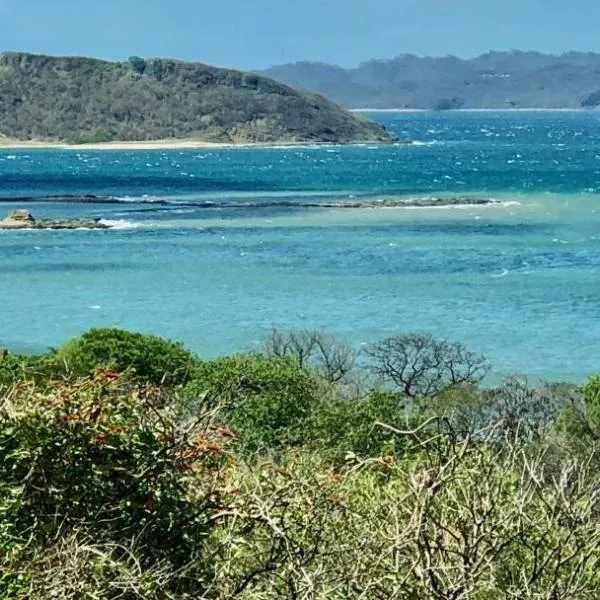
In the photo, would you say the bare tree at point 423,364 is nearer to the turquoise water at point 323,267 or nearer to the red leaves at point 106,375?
the turquoise water at point 323,267

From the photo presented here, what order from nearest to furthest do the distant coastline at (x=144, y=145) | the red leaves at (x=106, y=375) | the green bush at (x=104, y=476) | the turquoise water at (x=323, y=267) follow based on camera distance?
the green bush at (x=104, y=476) < the red leaves at (x=106, y=375) < the turquoise water at (x=323, y=267) < the distant coastline at (x=144, y=145)

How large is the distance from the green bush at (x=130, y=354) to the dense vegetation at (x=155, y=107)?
139 meters

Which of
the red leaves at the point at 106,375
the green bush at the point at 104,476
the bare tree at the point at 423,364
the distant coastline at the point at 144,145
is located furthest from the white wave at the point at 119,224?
the distant coastline at the point at 144,145

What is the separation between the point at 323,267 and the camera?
1895 inches

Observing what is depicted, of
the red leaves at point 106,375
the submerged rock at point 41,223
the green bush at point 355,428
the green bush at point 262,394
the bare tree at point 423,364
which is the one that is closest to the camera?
the red leaves at point 106,375

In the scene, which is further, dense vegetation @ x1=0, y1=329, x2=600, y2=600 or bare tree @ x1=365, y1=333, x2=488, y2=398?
bare tree @ x1=365, y1=333, x2=488, y2=398

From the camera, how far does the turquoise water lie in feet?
118

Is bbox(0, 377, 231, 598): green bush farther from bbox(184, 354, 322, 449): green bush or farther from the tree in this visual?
the tree

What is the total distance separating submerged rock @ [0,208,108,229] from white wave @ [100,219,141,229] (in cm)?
37

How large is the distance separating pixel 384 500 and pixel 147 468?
2.14 meters

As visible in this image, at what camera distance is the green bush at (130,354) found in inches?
880

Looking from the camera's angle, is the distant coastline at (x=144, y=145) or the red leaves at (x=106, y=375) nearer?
the red leaves at (x=106, y=375)

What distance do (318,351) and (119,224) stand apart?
3605cm

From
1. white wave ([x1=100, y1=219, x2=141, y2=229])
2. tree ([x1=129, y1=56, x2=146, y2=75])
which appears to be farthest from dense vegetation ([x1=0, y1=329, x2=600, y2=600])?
tree ([x1=129, y1=56, x2=146, y2=75])
